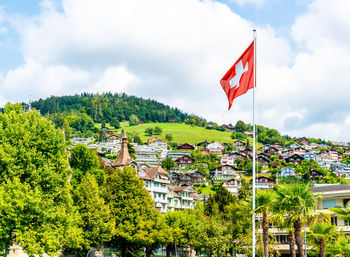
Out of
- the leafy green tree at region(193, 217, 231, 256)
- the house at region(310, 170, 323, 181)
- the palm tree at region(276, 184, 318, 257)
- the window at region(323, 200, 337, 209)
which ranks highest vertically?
the house at region(310, 170, 323, 181)

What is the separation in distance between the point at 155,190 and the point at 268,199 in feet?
203

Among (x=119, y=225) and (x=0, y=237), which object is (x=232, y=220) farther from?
(x=0, y=237)

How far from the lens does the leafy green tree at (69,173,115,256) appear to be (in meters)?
49.0

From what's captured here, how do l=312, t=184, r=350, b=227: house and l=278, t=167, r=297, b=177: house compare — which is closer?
l=312, t=184, r=350, b=227: house

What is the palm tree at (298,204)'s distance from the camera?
3381 cm

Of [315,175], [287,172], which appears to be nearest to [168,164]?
[287,172]

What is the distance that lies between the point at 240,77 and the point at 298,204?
13.6m

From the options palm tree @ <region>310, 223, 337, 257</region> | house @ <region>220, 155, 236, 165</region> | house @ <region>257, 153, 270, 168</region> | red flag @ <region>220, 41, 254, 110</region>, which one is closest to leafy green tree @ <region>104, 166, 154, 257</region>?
palm tree @ <region>310, 223, 337, 257</region>

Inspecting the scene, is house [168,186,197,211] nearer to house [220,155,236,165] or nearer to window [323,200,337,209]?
window [323,200,337,209]

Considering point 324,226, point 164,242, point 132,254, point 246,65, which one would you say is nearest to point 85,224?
point 132,254

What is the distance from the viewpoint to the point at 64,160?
36.0 metres

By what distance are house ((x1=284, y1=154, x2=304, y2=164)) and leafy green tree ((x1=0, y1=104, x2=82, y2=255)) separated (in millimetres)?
167087

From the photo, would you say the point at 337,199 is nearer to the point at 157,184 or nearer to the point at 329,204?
the point at 329,204

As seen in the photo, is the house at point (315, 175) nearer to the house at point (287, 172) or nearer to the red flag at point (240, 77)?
the house at point (287, 172)
